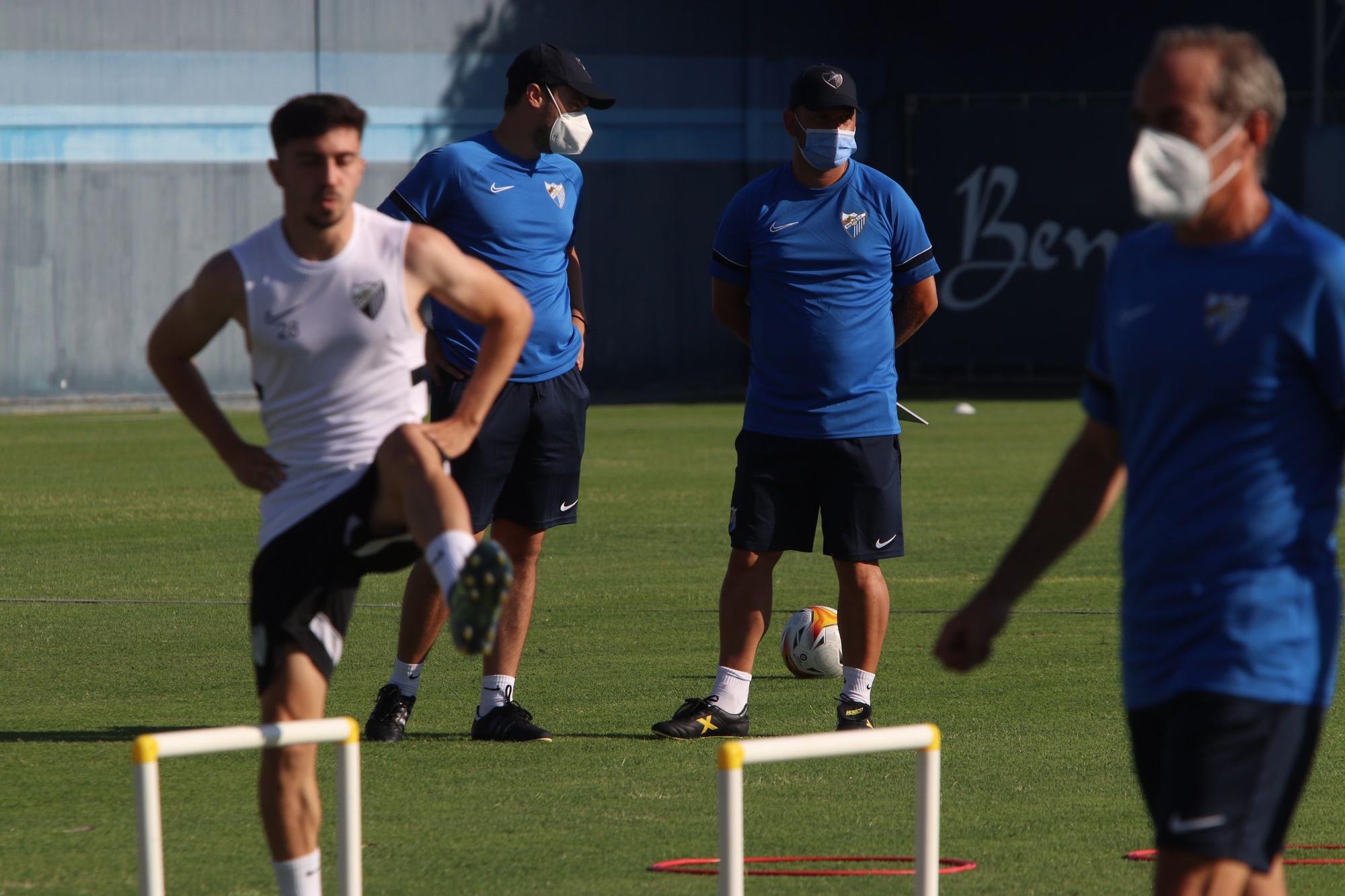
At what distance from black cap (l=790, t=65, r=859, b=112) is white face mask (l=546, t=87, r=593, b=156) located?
30.4 inches

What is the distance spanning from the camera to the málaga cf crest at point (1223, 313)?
3625 millimetres

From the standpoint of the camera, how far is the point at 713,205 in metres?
31.9

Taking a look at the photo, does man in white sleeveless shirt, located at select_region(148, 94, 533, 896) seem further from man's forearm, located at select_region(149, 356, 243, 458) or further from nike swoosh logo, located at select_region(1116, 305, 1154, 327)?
nike swoosh logo, located at select_region(1116, 305, 1154, 327)

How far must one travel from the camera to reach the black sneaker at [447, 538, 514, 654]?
14.5 feet

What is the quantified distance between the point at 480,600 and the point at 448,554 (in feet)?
0.63

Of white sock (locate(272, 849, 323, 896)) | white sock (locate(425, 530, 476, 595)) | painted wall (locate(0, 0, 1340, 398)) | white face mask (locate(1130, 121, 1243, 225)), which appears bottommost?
painted wall (locate(0, 0, 1340, 398))

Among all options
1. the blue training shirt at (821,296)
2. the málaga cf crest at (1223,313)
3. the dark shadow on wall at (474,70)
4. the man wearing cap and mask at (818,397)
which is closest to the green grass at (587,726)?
the man wearing cap and mask at (818,397)

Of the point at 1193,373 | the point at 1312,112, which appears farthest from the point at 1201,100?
the point at 1312,112

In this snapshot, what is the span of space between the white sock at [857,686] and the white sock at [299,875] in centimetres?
317

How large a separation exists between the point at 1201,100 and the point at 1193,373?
46 centimetres

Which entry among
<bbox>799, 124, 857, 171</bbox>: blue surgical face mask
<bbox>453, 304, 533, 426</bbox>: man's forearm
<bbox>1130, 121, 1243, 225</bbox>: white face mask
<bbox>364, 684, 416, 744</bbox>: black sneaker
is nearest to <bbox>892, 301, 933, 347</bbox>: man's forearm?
<bbox>799, 124, 857, 171</bbox>: blue surgical face mask

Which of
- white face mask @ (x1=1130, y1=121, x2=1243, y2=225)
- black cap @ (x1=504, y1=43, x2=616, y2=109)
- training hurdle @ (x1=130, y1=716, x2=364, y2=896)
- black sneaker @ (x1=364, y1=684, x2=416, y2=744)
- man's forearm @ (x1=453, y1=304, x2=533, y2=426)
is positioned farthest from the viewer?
black cap @ (x1=504, y1=43, x2=616, y2=109)

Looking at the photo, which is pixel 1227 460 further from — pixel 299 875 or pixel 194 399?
pixel 194 399

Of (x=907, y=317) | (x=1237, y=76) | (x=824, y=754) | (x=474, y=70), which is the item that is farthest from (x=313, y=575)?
(x=474, y=70)
